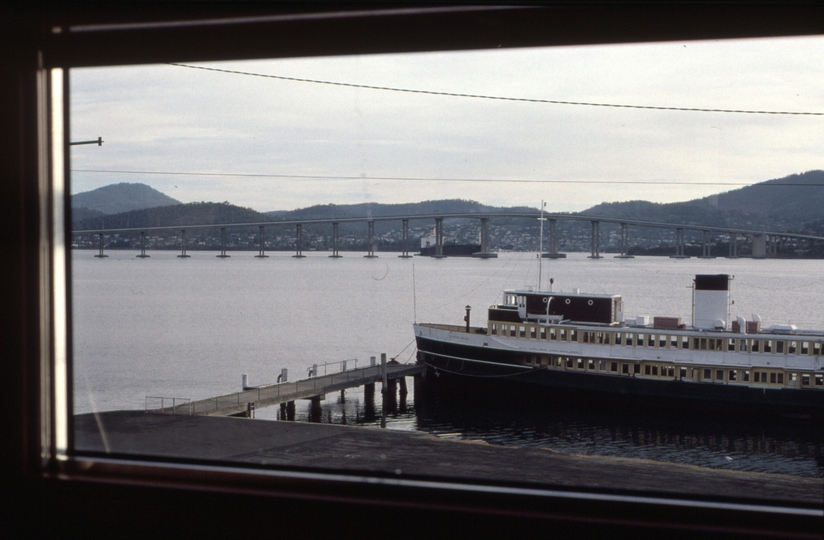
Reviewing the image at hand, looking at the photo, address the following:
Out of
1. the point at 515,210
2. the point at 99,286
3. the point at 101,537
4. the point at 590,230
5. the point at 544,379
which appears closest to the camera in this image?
the point at 101,537

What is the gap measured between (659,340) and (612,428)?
2.08m

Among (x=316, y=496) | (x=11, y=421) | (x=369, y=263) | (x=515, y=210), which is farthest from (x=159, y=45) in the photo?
(x=369, y=263)

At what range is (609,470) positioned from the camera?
3811 mm

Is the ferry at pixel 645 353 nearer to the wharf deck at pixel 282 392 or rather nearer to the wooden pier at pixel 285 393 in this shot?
the wooden pier at pixel 285 393

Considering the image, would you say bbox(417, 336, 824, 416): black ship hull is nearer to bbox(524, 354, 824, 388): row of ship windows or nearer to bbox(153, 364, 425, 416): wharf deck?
bbox(524, 354, 824, 388): row of ship windows

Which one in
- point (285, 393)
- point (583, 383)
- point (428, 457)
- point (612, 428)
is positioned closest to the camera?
point (428, 457)

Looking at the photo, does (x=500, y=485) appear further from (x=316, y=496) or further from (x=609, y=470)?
(x=609, y=470)

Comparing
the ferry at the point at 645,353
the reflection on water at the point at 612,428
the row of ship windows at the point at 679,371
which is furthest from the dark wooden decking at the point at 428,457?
the row of ship windows at the point at 679,371

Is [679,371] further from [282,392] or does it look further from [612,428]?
[282,392]

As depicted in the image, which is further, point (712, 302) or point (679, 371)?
point (679, 371)

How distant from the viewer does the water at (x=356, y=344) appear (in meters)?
14.6

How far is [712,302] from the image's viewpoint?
15688 mm

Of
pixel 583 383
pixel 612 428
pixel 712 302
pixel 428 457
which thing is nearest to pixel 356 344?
pixel 583 383

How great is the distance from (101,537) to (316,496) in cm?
48
